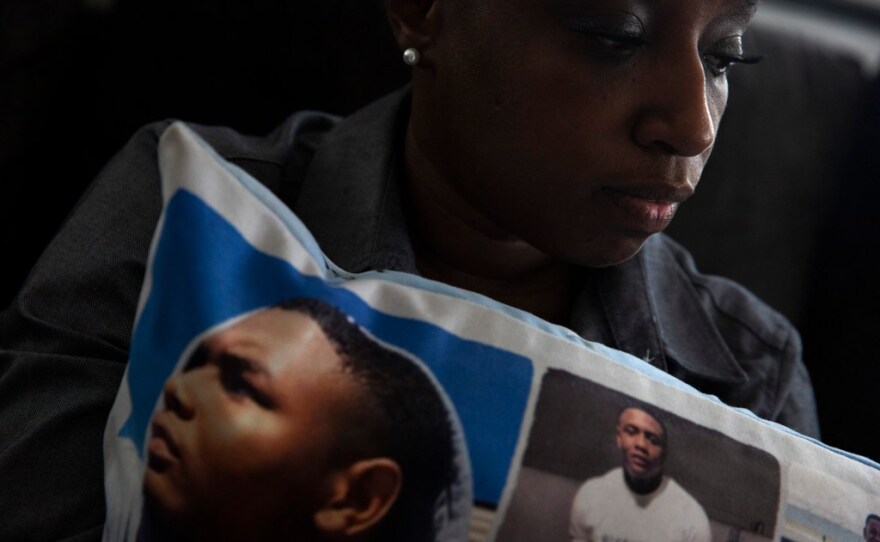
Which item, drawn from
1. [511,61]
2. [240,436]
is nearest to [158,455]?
[240,436]

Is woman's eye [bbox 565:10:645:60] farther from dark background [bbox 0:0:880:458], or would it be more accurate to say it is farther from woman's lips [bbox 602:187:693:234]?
dark background [bbox 0:0:880:458]

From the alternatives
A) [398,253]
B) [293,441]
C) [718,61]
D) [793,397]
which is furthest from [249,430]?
[793,397]

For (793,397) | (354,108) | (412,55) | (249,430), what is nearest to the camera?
(249,430)

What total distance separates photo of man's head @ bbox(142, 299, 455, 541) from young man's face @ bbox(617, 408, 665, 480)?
96 millimetres

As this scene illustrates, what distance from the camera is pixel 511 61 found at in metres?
0.65

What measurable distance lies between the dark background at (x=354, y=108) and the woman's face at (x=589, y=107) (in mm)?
423

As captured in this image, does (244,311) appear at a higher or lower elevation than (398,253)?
lower

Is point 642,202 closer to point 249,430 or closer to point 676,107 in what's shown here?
point 676,107

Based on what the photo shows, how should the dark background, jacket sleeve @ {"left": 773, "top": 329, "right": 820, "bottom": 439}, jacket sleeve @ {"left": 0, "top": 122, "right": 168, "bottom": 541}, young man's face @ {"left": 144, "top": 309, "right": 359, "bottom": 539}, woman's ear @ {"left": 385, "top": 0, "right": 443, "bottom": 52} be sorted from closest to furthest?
1. young man's face @ {"left": 144, "top": 309, "right": 359, "bottom": 539}
2. jacket sleeve @ {"left": 0, "top": 122, "right": 168, "bottom": 541}
3. woman's ear @ {"left": 385, "top": 0, "right": 443, "bottom": 52}
4. jacket sleeve @ {"left": 773, "top": 329, "right": 820, "bottom": 439}
5. the dark background

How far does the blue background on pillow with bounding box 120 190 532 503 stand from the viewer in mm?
458

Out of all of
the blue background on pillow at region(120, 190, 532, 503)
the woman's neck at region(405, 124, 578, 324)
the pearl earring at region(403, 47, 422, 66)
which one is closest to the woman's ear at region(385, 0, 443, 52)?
the pearl earring at region(403, 47, 422, 66)

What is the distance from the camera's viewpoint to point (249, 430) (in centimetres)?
44

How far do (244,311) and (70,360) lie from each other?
0.74ft

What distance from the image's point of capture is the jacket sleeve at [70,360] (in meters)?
0.58
